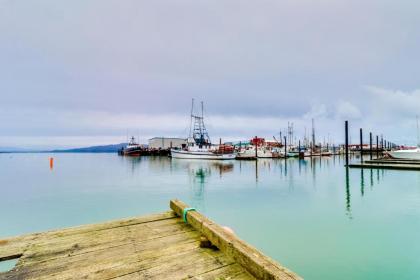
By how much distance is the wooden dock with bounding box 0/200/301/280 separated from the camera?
234cm

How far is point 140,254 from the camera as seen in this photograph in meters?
2.87

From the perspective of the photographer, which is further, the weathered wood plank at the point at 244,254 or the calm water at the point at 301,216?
the calm water at the point at 301,216

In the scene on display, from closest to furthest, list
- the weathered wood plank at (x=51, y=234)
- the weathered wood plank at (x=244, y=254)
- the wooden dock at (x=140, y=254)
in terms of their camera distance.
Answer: the weathered wood plank at (x=244, y=254) < the wooden dock at (x=140, y=254) < the weathered wood plank at (x=51, y=234)

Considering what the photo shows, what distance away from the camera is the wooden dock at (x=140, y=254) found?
2.34 meters

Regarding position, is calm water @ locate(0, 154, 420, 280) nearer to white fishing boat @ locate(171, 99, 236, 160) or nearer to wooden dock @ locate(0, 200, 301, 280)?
wooden dock @ locate(0, 200, 301, 280)

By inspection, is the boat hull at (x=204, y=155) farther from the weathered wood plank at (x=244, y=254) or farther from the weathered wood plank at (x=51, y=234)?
the weathered wood plank at (x=244, y=254)

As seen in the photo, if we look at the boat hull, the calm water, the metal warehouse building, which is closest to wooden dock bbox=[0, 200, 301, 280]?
the calm water

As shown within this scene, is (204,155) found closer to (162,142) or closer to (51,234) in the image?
(162,142)

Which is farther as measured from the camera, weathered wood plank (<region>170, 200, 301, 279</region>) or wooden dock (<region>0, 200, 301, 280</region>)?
wooden dock (<region>0, 200, 301, 280</region>)

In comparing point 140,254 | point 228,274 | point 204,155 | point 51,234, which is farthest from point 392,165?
point 204,155

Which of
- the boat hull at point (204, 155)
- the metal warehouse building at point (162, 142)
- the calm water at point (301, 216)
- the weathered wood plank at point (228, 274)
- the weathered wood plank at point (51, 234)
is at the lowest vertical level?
the calm water at point (301, 216)

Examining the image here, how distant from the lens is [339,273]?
5.29m

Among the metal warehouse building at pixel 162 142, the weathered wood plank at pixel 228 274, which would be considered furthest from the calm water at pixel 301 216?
the metal warehouse building at pixel 162 142

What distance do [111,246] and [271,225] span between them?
7021mm
